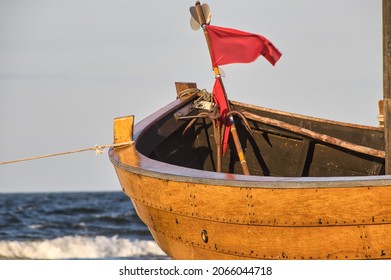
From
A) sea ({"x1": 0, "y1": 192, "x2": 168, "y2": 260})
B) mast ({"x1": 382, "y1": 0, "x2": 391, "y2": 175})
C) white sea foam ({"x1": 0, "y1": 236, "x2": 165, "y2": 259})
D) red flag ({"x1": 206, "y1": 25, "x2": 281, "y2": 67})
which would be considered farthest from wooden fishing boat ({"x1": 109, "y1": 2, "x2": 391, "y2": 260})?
white sea foam ({"x1": 0, "y1": 236, "x2": 165, "y2": 259})

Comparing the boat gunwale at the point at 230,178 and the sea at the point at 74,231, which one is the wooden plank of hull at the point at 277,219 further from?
the sea at the point at 74,231

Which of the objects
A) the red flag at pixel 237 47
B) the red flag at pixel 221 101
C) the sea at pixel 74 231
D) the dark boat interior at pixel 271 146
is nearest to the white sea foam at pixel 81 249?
the sea at pixel 74 231

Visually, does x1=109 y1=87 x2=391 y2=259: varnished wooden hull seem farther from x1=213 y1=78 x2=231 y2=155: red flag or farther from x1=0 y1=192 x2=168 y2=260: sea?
x1=0 y1=192 x2=168 y2=260: sea

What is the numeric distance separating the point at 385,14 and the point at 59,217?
19314mm

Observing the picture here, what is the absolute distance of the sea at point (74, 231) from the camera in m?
20.7

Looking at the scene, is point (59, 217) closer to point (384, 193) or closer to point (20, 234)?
point (20, 234)

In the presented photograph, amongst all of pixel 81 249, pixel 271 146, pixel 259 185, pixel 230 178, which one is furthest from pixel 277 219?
pixel 81 249

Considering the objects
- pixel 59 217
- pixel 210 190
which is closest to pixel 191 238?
pixel 210 190

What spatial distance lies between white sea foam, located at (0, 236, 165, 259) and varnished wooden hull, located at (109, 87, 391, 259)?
35.7 feet

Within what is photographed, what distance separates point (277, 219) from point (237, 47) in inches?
101

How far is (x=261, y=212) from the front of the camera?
782 cm

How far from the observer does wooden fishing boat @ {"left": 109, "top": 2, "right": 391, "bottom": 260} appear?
7.49 metres

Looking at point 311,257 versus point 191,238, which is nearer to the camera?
point 311,257

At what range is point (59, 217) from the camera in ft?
89.0
